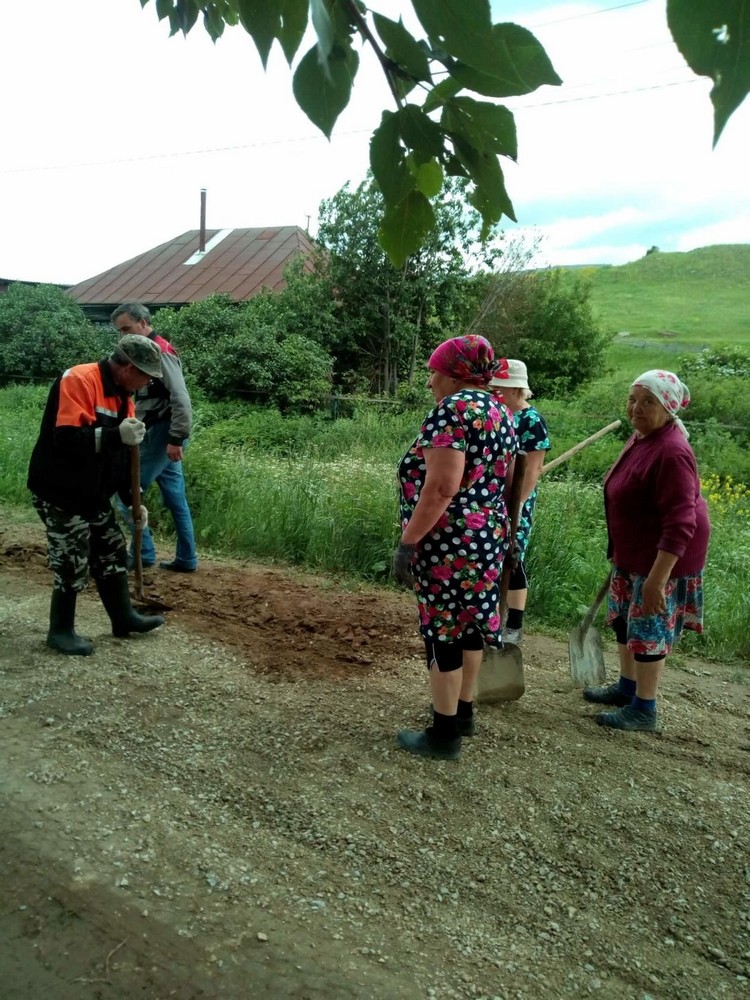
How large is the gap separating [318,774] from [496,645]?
0.95m

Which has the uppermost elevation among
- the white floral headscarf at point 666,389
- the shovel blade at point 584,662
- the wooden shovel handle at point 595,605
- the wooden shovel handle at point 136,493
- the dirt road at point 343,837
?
the white floral headscarf at point 666,389

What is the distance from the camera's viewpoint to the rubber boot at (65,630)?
452 centimetres

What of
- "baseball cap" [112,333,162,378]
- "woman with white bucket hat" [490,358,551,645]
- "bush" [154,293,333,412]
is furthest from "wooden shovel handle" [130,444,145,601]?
"bush" [154,293,333,412]

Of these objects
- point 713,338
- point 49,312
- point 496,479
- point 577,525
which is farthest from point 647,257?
point 496,479

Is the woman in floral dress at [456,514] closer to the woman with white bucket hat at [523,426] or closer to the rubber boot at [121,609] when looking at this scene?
the woman with white bucket hat at [523,426]

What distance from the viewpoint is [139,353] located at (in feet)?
13.8

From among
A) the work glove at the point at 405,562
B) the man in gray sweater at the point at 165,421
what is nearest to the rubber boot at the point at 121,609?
the man in gray sweater at the point at 165,421

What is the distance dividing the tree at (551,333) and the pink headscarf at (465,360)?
633 inches

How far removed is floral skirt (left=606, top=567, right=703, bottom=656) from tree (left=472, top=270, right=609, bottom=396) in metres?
15.6

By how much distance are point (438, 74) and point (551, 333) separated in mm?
20057

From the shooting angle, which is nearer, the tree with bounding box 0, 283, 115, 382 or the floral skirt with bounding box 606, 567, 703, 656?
the floral skirt with bounding box 606, 567, 703, 656

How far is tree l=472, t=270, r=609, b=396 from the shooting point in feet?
63.5

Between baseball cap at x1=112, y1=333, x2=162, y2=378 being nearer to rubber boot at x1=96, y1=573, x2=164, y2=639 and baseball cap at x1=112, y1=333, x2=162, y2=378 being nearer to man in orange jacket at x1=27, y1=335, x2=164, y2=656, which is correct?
man in orange jacket at x1=27, y1=335, x2=164, y2=656

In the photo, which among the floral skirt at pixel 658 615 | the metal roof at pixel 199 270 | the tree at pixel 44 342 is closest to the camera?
the floral skirt at pixel 658 615
